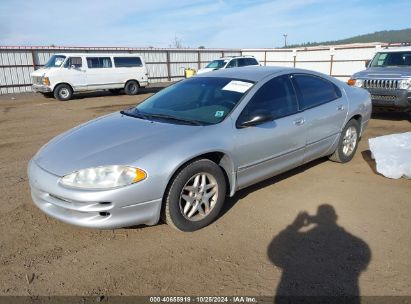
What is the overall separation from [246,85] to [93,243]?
2267 millimetres

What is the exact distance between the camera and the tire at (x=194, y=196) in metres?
3.19

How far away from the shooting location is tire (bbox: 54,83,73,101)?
1504 centimetres

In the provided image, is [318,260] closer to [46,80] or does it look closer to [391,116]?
[391,116]

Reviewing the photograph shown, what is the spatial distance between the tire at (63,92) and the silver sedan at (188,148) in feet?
39.0

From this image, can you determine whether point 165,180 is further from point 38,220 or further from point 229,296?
point 38,220

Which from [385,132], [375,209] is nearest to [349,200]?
[375,209]

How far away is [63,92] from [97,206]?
539 inches

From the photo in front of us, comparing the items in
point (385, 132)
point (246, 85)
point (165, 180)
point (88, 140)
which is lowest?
point (385, 132)

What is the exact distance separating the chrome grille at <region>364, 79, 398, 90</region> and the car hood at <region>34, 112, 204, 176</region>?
6481 millimetres

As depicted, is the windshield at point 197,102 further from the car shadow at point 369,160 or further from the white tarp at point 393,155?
the car shadow at point 369,160

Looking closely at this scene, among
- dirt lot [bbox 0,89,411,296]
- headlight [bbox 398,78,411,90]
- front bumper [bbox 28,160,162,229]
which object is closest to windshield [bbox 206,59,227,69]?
headlight [bbox 398,78,411,90]

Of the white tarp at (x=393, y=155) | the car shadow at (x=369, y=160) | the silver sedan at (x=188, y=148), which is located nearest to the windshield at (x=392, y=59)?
the car shadow at (x=369, y=160)

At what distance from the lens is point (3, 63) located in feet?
62.5

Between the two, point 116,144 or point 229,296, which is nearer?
point 229,296
